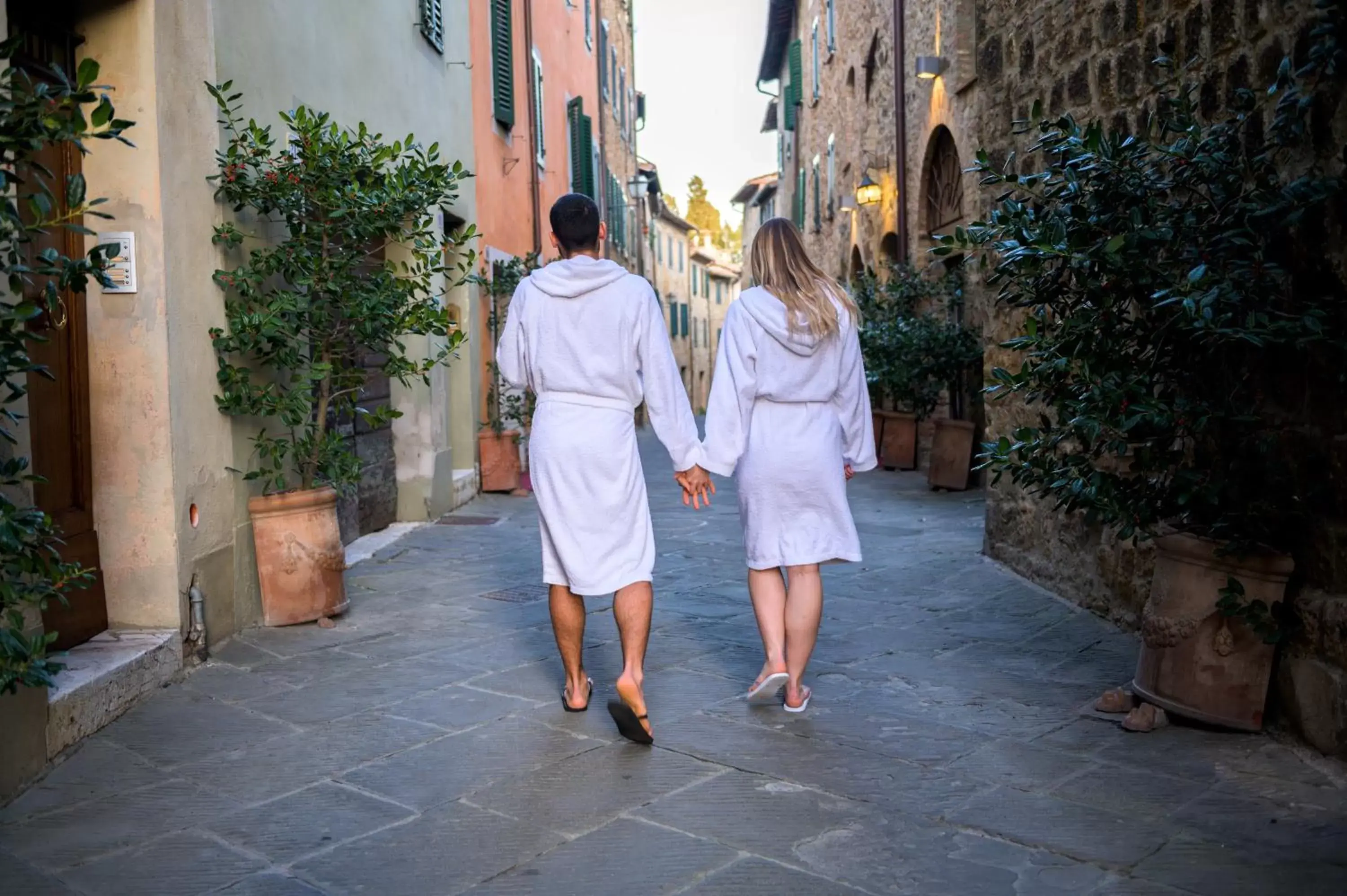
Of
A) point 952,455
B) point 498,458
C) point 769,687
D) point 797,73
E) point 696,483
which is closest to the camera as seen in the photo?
point 696,483

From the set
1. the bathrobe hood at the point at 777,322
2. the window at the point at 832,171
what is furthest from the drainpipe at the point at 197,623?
the window at the point at 832,171

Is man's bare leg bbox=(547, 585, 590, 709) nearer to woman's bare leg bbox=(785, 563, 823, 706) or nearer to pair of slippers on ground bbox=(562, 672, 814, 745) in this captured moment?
pair of slippers on ground bbox=(562, 672, 814, 745)

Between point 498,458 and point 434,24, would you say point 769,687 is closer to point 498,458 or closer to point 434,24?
point 434,24

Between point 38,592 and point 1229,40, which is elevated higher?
point 1229,40

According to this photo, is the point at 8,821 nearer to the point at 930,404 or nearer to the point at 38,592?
the point at 38,592

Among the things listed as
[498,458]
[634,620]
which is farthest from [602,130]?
[634,620]

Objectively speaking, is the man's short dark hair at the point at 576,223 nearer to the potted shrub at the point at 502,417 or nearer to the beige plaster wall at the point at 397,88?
the beige plaster wall at the point at 397,88

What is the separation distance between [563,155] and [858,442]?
13.3 metres

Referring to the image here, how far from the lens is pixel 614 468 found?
3936 millimetres

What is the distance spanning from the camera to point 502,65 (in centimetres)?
1209

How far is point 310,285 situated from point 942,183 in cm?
828

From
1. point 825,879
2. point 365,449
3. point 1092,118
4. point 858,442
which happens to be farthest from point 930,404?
point 825,879

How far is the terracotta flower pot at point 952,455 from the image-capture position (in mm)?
10570

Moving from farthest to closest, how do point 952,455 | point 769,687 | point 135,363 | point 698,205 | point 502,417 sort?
point 698,205 < point 502,417 < point 952,455 < point 135,363 < point 769,687
